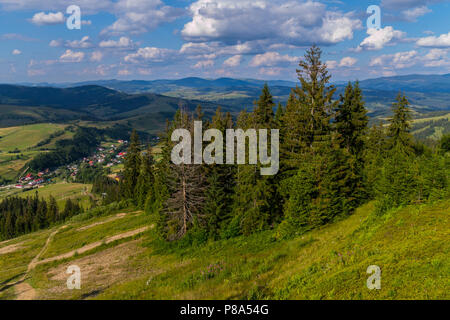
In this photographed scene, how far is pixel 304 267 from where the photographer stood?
52.1ft

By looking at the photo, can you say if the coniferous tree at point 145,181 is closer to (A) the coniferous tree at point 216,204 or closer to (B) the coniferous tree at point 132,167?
(B) the coniferous tree at point 132,167

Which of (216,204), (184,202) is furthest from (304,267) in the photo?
(184,202)

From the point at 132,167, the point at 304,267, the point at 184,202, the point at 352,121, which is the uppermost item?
the point at 352,121

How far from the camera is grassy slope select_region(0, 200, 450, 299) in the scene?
463 inches

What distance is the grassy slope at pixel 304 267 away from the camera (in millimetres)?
11750

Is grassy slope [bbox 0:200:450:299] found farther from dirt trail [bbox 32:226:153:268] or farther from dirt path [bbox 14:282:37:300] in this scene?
dirt trail [bbox 32:226:153:268]

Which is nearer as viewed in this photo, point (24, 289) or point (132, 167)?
point (24, 289)

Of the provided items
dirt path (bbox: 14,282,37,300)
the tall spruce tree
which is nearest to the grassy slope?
dirt path (bbox: 14,282,37,300)

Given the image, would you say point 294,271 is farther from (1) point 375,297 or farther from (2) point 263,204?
(2) point 263,204

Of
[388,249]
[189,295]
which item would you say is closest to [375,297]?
[388,249]

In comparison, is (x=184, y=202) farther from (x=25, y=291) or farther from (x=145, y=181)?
(x=145, y=181)

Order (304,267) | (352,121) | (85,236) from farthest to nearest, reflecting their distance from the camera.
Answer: (85,236) → (352,121) → (304,267)

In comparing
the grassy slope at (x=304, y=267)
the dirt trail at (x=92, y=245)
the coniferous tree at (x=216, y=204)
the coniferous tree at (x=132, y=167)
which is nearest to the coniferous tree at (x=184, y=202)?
the coniferous tree at (x=216, y=204)

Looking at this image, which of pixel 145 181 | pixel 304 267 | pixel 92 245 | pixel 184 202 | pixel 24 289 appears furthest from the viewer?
pixel 145 181
